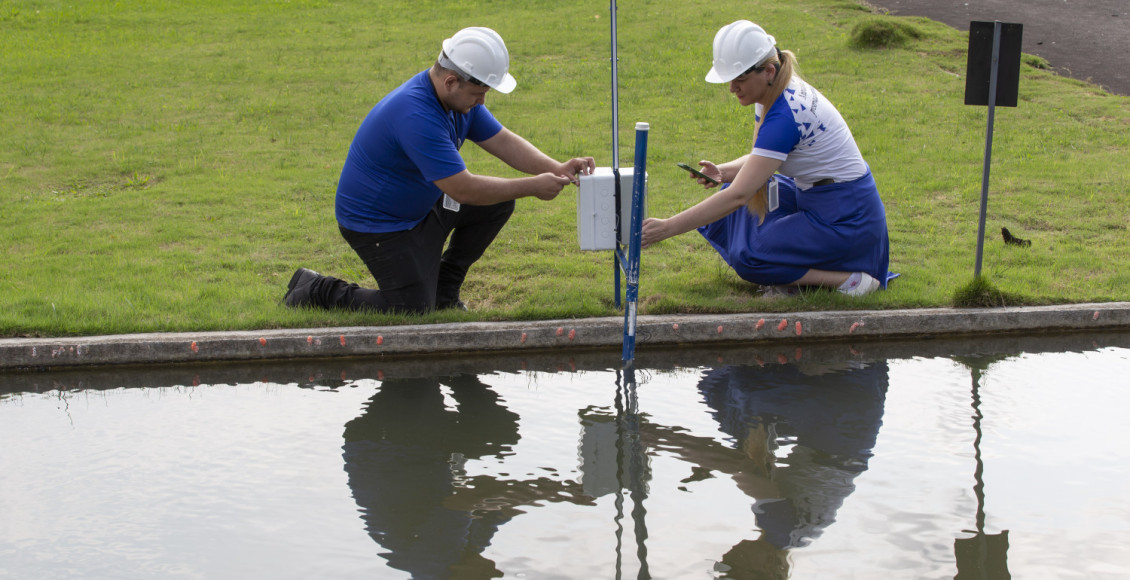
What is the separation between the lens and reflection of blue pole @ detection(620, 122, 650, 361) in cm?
516

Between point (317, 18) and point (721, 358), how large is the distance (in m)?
14.0

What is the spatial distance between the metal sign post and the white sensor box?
1.97m

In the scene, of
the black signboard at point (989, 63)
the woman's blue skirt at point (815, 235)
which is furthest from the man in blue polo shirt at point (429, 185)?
the black signboard at point (989, 63)

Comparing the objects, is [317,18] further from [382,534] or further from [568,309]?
[382,534]

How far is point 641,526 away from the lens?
12.4 ft

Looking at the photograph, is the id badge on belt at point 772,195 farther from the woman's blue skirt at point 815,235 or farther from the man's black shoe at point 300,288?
the man's black shoe at point 300,288

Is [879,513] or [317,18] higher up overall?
[317,18]

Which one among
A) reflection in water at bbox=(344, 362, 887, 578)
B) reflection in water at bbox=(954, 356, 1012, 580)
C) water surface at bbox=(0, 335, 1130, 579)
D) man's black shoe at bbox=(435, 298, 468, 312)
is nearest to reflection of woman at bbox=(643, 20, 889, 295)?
water surface at bbox=(0, 335, 1130, 579)

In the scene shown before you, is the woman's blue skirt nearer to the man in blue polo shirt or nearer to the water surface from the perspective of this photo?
the water surface

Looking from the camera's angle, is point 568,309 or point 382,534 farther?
point 568,309

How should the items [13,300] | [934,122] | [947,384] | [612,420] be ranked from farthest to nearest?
[934,122]
[13,300]
[947,384]
[612,420]

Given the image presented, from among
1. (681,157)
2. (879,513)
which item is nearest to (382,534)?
(879,513)

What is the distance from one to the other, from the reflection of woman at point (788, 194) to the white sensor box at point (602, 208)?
0.16m

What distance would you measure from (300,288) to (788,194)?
110 inches
